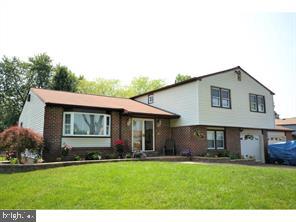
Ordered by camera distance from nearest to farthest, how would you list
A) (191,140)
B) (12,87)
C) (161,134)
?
(191,140) < (161,134) < (12,87)

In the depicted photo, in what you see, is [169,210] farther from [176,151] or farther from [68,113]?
[176,151]

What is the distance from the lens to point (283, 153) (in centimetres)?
1870

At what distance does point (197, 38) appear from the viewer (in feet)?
30.0

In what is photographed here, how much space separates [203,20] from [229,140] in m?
13.4

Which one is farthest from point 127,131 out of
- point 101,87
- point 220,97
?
point 101,87

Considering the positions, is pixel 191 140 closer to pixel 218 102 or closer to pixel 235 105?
pixel 218 102

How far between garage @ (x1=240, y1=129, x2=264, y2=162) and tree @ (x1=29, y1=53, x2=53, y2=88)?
29.6 meters

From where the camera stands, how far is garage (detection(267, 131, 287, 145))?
22.2 meters

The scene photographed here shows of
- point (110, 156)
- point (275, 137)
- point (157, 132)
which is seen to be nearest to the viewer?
point (110, 156)

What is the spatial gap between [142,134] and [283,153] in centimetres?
1039

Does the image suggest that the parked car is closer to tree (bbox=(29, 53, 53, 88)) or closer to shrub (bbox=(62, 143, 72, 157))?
shrub (bbox=(62, 143, 72, 157))

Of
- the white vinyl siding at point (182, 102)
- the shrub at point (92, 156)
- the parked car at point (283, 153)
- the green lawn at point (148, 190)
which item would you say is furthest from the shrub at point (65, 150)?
the parked car at point (283, 153)

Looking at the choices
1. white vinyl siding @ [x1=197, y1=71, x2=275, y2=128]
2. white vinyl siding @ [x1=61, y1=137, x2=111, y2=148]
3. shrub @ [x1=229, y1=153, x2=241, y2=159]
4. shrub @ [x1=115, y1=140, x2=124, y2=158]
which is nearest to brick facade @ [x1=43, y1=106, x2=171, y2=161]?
white vinyl siding @ [x1=61, y1=137, x2=111, y2=148]

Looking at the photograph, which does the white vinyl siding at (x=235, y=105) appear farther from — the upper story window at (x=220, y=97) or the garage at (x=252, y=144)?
the garage at (x=252, y=144)
